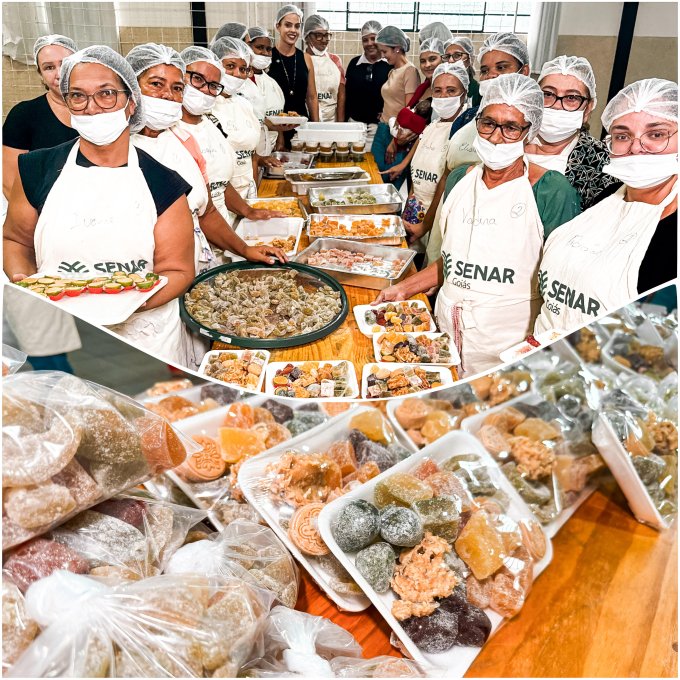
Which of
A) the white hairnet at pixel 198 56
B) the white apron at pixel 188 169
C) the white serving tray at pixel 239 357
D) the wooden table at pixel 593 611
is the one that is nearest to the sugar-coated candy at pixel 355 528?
the wooden table at pixel 593 611

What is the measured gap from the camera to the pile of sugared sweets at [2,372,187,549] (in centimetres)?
43

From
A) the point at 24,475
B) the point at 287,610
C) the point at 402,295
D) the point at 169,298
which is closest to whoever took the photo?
the point at 24,475

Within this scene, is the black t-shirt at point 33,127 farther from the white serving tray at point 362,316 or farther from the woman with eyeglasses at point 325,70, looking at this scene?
the white serving tray at point 362,316

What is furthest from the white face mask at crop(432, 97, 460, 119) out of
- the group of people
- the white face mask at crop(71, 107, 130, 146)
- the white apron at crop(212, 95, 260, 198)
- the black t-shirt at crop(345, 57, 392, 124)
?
the white face mask at crop(71, 107, 130, 146)

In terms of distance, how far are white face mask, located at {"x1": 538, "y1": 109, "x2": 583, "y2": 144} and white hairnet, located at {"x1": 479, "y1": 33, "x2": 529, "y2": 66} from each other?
9cm

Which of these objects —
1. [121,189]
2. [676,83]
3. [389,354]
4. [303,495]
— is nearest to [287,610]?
[303,495]

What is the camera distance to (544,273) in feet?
2.67

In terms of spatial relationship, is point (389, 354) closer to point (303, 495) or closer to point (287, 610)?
point (303, 495)

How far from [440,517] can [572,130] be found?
63cm

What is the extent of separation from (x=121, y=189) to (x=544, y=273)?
61 cm

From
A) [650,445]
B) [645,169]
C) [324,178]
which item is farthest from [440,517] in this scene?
[324,178]

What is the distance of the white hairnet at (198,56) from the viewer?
2.54 feet

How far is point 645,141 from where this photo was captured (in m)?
0.66

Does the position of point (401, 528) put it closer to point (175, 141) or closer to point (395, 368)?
point (395, 368)
